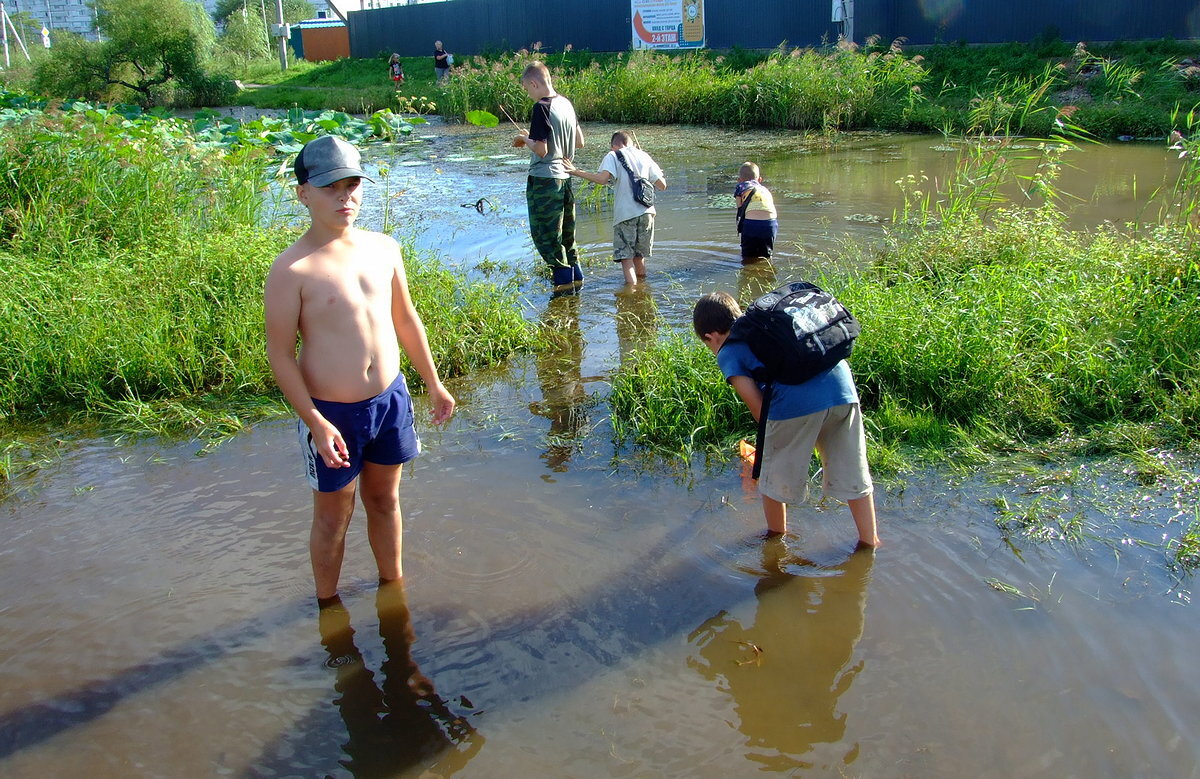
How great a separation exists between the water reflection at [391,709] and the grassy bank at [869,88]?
496 inches

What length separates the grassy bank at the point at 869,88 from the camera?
15.4 metres

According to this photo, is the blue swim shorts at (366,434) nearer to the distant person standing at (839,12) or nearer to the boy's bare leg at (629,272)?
the boy's bare leg at (629,272)

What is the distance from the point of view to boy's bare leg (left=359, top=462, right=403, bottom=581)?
3277mm

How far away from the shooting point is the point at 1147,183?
10.8 meters

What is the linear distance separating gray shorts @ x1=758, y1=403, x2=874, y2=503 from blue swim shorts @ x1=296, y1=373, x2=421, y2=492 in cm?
137

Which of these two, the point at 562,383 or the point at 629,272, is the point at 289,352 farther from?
the point at 629,272

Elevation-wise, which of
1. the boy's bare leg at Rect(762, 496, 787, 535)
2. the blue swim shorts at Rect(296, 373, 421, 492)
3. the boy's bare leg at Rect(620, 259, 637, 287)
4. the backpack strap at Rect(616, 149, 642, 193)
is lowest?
the boy's bare leg at Rect(762, 496, 787, 535)

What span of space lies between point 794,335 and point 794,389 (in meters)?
0.27

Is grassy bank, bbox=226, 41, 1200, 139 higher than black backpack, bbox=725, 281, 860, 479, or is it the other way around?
grassy bank, bbox=226, 41, 1200, 139

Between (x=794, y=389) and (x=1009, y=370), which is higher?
(x=794, y=389)

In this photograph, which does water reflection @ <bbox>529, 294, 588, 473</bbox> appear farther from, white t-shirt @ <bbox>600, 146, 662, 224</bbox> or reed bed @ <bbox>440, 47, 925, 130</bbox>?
reed bed @ <bbox>440, 47, 925, 130</bbox>

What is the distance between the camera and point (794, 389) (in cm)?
341

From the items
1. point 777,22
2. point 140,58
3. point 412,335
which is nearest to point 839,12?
point 777,22

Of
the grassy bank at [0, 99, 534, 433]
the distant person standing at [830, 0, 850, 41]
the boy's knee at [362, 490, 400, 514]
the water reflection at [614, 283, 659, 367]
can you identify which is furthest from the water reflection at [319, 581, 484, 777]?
the distant person standing at [830, 0, 850, 41]
